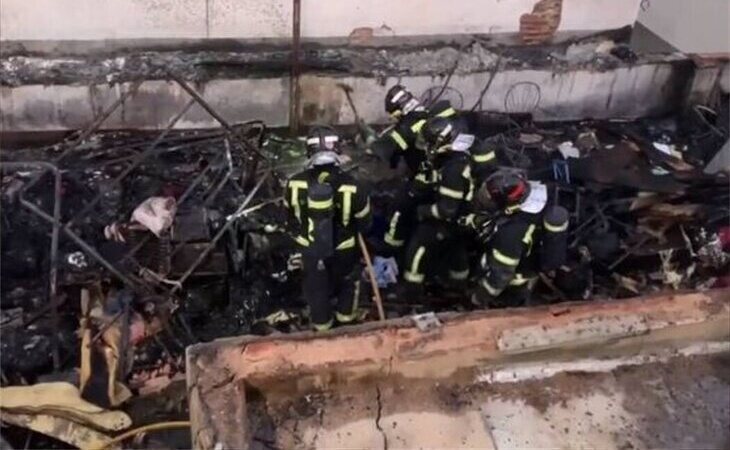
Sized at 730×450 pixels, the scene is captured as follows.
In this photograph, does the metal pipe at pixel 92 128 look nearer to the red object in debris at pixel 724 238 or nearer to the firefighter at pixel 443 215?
the firefighter at pixel 443 215

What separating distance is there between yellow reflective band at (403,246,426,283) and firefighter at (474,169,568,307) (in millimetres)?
621

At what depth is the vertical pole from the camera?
9805 mm

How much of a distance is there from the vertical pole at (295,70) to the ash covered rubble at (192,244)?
11.4 inches

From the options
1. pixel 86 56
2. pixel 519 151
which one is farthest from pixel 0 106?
pixel 519 151

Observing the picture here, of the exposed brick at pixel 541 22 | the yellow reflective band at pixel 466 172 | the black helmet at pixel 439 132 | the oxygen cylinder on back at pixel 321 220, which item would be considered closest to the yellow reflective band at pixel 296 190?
the oxygen cylinder on back at pixel 321 220

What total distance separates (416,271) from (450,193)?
1023 millimetres

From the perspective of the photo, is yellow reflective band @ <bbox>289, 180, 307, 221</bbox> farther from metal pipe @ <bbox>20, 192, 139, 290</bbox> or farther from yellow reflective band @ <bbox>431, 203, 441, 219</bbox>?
metal pipe @ <bbox>20, 192, 139, 290</bbox>

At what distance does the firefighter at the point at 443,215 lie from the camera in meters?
7.62

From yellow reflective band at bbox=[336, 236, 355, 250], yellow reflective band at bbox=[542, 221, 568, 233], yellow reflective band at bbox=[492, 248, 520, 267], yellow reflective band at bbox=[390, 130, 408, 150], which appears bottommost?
yellow reflective band at bbox=[492, 248, 520, 267]

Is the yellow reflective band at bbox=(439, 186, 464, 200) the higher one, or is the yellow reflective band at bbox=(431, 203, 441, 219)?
the yellow reflective band at bbox=(439, 186, 464, 200)

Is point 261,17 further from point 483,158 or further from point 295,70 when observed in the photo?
point 483,158

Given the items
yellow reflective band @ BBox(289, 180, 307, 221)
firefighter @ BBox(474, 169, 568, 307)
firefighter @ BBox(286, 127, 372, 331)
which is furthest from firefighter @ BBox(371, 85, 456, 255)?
yellow reflective band @ BBox(289, 180, 307, 221)

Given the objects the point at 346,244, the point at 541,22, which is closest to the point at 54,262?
the point at 346,244

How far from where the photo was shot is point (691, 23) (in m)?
11.2
